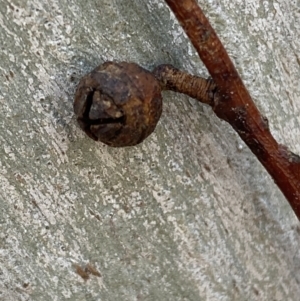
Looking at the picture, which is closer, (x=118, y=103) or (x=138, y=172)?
(x=118, y=103)

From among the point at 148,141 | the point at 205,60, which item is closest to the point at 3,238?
the point at 148,141

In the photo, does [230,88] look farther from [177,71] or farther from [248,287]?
[248,287]
